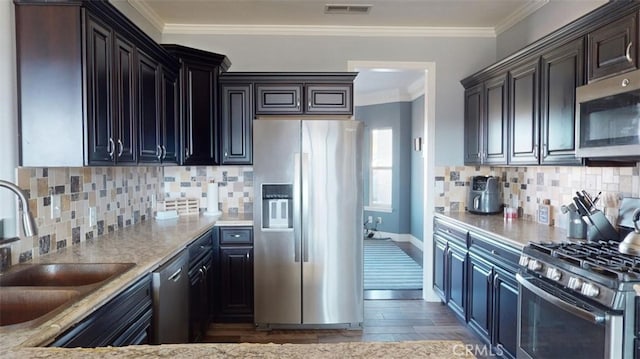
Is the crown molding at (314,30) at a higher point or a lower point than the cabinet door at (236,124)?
higher

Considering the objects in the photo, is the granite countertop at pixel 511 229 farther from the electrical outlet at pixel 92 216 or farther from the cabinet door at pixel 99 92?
the electrical outlet at pixel 92 216

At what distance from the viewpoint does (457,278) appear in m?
3.52

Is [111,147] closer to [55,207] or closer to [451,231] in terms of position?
[55,207]

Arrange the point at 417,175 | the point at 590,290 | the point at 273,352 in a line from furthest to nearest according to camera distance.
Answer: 1. the point at 417,175
2. the point at 590,290
3. the point at 273,352

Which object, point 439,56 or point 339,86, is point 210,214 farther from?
point 439,56

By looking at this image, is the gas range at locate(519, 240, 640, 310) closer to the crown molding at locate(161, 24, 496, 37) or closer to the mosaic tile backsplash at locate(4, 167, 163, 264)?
the crown molding at locate(161, 24, 496, 37)

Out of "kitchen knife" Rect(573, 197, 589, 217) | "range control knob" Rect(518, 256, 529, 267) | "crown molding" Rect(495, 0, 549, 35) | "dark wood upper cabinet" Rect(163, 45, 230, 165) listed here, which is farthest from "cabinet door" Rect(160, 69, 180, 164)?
"crown molding" Rect(495, 0, 549, 35)

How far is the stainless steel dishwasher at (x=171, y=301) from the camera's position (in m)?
2.14

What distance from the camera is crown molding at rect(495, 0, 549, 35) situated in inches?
133

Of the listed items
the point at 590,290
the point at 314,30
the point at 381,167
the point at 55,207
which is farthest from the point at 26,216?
the point at 381,167

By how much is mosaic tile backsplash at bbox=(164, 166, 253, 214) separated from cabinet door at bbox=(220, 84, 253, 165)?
36 centimetres

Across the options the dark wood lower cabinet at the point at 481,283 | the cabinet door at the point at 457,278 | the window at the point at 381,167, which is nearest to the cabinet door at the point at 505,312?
the dark wood lower cabinet at the point at 481,283

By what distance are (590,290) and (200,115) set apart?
3.06 meters

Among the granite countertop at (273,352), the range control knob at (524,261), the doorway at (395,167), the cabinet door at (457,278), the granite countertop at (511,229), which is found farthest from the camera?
the doorway at (395,167)
